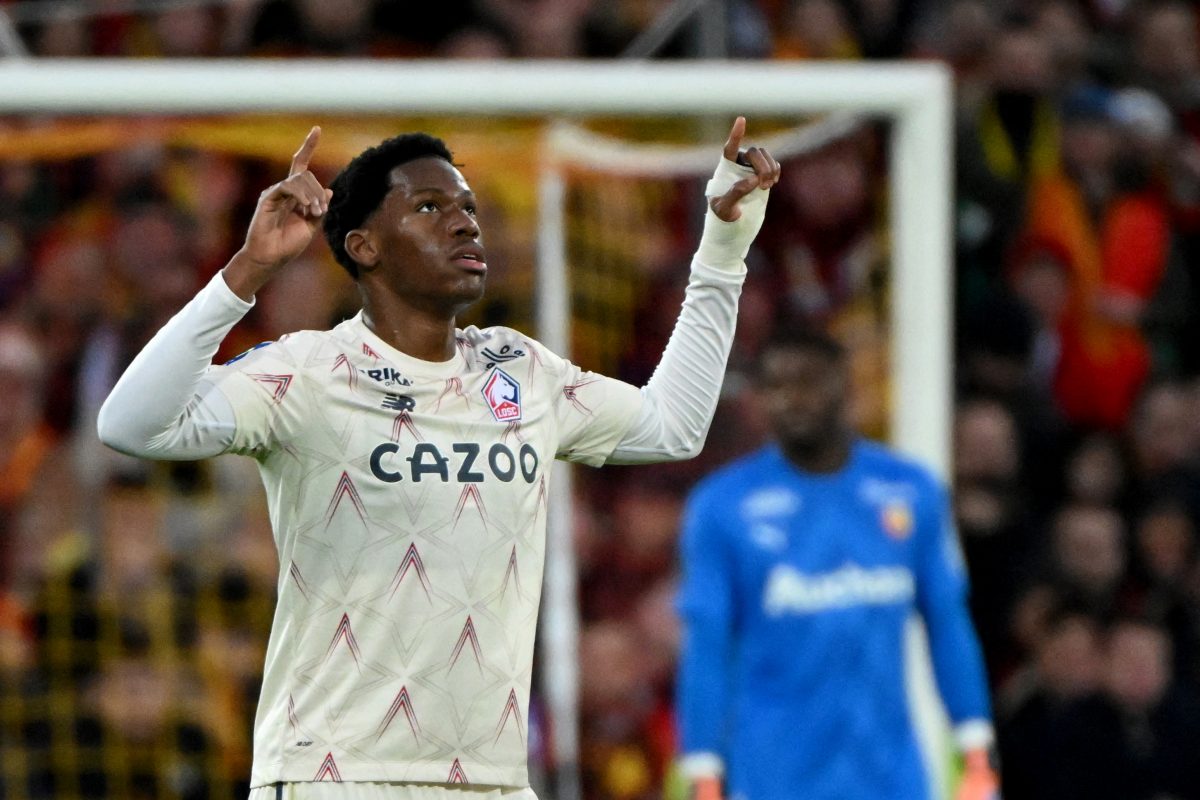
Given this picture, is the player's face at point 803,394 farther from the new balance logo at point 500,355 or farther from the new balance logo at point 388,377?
the new balance logo at point 388,377

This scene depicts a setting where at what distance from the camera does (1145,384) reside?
878cm

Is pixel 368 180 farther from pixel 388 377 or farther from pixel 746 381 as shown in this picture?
pixel 746 381

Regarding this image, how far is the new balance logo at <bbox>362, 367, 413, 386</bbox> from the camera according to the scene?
3.55 meters

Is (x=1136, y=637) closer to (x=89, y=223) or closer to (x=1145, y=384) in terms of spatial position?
(x=1145, y=384)

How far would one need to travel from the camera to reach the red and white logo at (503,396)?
3.61 metres

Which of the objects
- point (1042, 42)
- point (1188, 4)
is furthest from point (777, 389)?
point (1188, 4)

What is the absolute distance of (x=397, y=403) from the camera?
353 centimetres

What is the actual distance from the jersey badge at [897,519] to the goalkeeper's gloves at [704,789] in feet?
2.67

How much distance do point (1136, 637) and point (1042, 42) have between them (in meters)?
2.78

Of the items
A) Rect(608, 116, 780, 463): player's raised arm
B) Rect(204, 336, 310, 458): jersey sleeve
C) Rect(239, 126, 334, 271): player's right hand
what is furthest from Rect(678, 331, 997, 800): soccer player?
Rect(239, 126, 334, 271): player's right hand

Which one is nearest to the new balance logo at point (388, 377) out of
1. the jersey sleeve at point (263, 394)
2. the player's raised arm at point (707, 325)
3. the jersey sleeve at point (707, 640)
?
the jersey sleeve at point (263, 394)

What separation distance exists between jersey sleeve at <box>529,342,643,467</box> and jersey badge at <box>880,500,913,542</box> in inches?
84.4

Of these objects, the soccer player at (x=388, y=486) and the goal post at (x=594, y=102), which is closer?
the soccer player at (x=388, y=486)

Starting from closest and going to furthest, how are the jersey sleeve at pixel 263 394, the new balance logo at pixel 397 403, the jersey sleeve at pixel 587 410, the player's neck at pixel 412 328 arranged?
the jersey sleeve at pixel 263 394 → the new balance logo at pixel 397 403 → the player's neck at pixel 412 328 → the jersey sleeve at pixel 587 410
